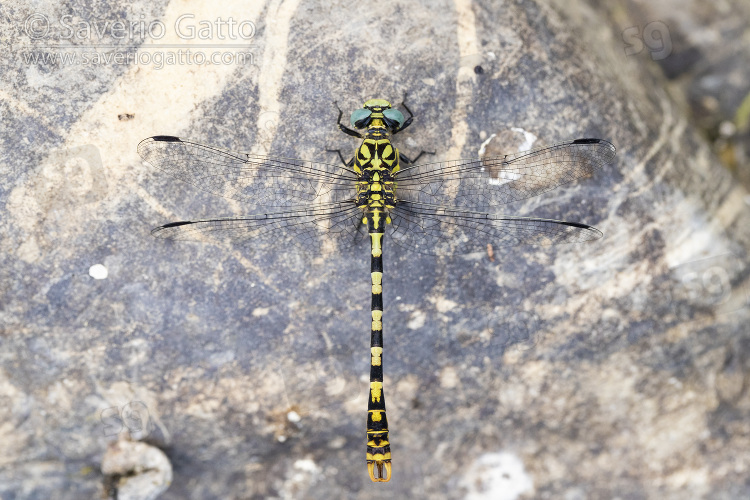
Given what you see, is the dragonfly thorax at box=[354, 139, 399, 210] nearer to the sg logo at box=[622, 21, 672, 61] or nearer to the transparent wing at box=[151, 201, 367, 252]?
the transparent wing at box=[151, 201, 367, 252]

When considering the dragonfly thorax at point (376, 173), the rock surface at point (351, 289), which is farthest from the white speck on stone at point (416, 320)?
the dragonfly thorax at point (376, 173)

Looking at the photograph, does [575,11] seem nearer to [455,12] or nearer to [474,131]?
[455,12]

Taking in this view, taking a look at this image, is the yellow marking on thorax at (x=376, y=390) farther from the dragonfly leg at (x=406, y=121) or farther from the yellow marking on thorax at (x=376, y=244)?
the dragonfly leg at (x=406, y=121)


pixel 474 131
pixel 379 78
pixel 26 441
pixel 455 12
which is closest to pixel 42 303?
A: pixel 26 441

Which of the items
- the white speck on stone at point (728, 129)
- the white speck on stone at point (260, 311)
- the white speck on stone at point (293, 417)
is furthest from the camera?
the white speck on stone at point (728, 129)

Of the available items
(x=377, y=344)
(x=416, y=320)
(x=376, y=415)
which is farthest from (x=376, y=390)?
(x=416, y=320)

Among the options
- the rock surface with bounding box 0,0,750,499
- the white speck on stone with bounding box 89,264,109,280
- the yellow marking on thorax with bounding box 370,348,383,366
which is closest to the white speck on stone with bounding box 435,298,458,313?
the rock surface with bounding box 0,0,750,499
